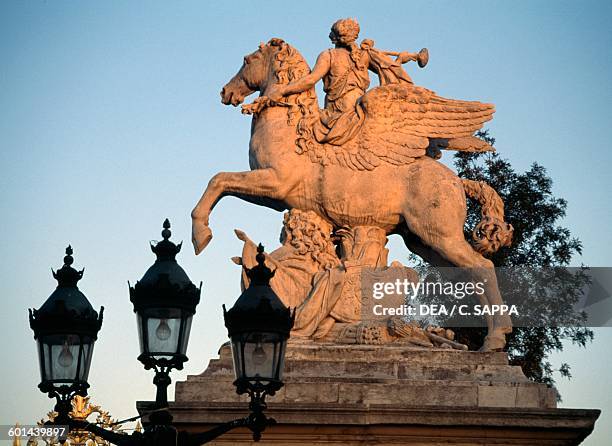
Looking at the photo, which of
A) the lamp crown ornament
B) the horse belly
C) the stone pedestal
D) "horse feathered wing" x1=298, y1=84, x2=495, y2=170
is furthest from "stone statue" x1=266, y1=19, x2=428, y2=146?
the lamp crown ornament

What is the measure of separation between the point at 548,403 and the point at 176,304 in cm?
603

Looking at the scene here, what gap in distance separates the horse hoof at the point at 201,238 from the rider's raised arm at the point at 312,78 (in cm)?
167

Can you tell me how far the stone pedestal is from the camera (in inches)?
566

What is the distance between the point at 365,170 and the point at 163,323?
6733 millimetres

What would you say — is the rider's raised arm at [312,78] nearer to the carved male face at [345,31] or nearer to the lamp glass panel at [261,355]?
the carved male face at [345,31]

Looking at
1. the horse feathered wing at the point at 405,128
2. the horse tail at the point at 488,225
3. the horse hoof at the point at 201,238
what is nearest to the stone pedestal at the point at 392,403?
the horse hoof at the point at 201,238

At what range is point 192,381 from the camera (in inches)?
585

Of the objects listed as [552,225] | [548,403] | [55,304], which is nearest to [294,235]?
[548,403]

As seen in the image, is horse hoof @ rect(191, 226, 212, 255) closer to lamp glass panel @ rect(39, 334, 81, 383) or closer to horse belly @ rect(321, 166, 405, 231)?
horse belly @ rect(321, 166, 405, 231)

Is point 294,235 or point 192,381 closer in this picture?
point 192,381

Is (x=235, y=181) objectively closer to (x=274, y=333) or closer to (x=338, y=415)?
(x=338, y=415)

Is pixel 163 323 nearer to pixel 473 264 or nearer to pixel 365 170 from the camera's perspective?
pixel 365 170

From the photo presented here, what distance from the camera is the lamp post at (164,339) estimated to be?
9484 millimetres

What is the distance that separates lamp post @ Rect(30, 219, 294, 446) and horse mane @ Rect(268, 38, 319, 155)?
6296mm
